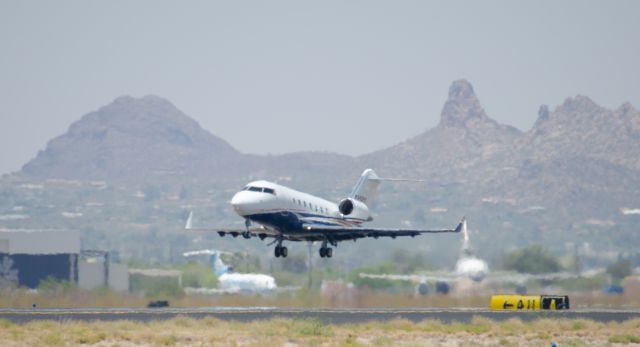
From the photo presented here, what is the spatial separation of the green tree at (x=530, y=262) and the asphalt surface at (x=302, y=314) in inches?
430

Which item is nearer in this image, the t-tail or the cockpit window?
the cockpit window

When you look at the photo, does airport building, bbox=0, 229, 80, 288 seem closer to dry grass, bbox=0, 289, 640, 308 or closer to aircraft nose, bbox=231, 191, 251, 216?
dry grass, bbox=0, 289, 640, 308

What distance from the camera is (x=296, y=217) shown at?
64125 mm

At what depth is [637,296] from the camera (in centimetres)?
8388

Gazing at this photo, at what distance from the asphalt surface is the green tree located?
10.9 metres

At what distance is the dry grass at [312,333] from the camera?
174 ft

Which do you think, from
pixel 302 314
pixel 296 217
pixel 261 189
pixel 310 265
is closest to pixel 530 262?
pixel 310 265

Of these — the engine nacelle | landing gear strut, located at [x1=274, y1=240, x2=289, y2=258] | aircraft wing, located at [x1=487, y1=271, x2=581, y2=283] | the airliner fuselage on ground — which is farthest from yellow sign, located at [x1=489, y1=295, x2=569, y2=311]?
landing gear strut, located at [x1=274, y1=240, x2=289, y2=258]

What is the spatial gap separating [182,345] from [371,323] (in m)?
13.5

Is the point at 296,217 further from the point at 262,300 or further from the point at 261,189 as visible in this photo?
the point at 262,300

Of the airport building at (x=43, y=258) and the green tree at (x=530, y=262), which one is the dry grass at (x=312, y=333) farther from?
the airport building at (x=43, y=258)

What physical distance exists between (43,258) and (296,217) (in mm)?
49200

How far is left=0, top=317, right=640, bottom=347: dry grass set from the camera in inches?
2088

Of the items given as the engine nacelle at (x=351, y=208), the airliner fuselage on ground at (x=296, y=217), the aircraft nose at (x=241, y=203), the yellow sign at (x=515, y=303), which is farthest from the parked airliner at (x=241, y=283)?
the aircraft nose at (x=241, y=203)
